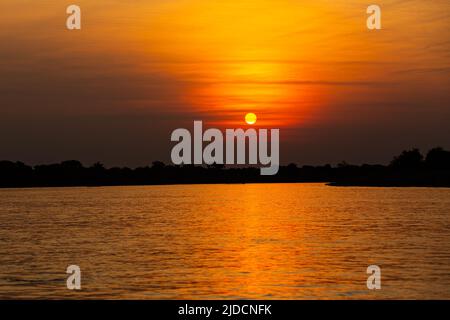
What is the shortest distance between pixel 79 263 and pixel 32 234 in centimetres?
2558

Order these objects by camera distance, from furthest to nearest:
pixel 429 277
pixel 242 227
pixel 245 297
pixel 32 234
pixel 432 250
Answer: pixel 242 227
pixel 32 234
pixel 432 250
pixel 429 277
pixel 245 297

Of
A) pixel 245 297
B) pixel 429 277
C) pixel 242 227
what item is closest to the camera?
pixel 245 297

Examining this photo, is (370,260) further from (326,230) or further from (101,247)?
(326,230)

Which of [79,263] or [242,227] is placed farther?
[242,227]

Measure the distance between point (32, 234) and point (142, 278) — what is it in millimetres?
33784

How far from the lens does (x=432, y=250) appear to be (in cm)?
4950
